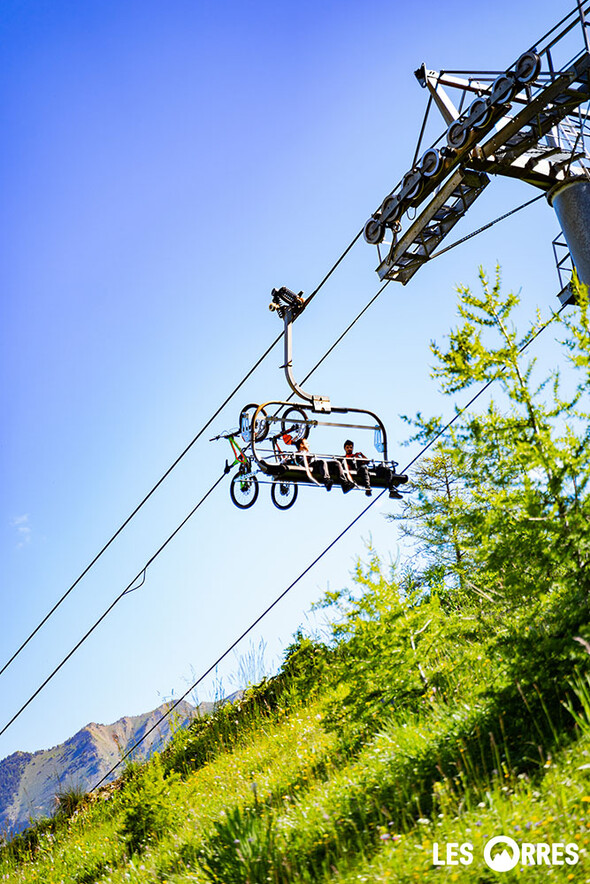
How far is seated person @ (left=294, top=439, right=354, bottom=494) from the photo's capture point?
921 cm

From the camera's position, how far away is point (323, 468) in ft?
30.5

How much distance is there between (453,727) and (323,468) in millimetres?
3821

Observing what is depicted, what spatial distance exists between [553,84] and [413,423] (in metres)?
4.82

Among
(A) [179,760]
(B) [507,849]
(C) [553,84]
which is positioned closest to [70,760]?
(A) [179,760]

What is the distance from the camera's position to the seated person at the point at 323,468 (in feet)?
30.2

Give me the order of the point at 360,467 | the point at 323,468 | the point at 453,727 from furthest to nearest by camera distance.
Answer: the point at 360,467 < the point at 323,468 < the point at 453,727

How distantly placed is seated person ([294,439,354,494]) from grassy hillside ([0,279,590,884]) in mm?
1469

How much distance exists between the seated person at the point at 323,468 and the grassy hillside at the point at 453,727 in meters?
1.47

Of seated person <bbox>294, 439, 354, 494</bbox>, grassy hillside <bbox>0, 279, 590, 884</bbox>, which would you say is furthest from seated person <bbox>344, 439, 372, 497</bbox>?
grassy hillside <bbox>0, 279, 590, 884</bbox>

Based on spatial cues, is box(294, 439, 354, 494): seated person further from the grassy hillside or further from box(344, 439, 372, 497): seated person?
the grassy hillside

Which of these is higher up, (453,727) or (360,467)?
(360,467)

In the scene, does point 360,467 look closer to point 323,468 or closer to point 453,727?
point 323,468

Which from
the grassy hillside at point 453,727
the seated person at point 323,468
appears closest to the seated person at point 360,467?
the seated person at point 323,468

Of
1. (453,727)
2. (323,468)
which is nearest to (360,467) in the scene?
(323,468)
